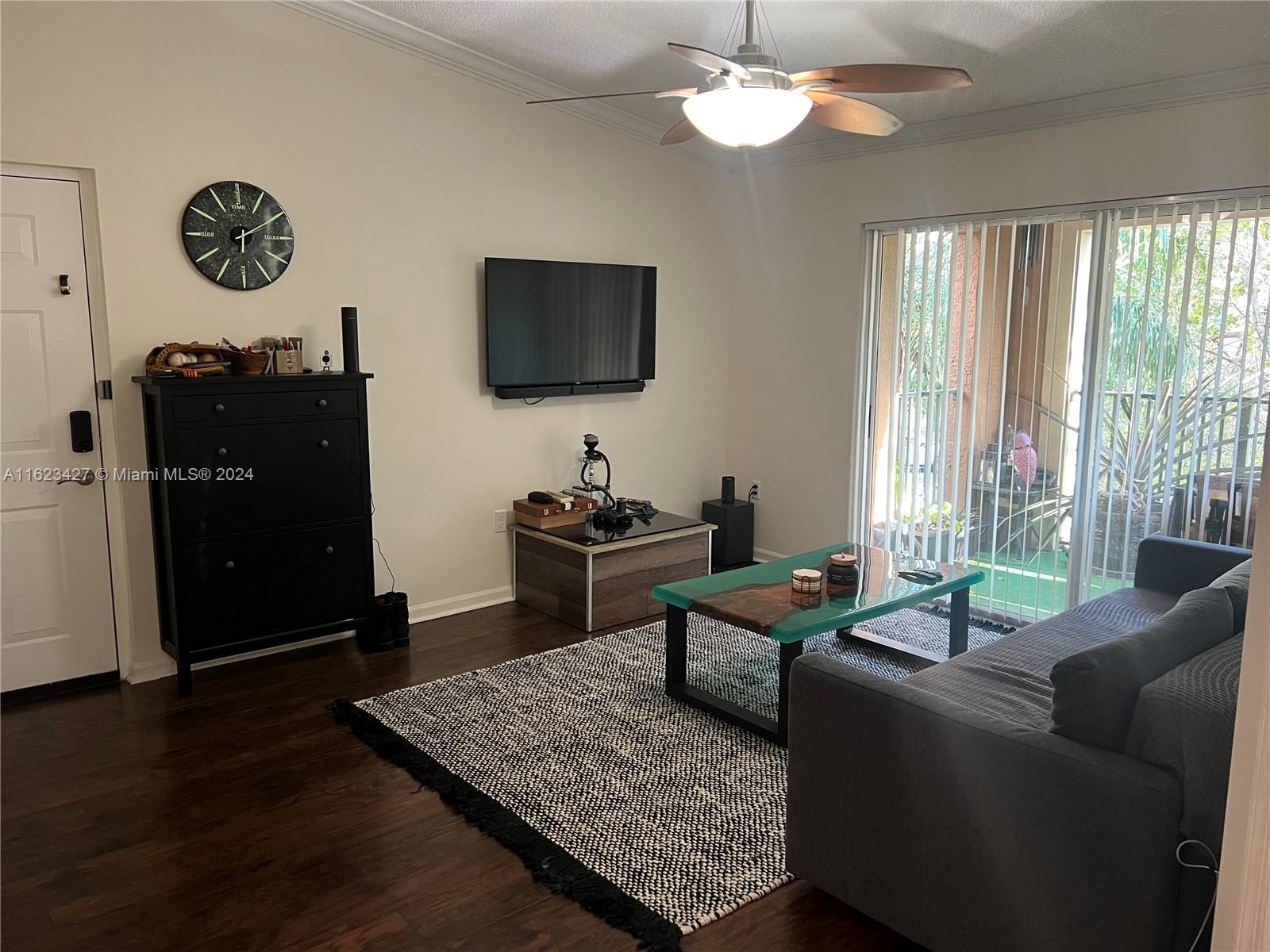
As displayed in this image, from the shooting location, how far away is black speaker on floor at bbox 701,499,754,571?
570 cm

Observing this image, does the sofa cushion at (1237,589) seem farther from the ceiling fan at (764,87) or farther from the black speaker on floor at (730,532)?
the black speaker on floor at (730,532)

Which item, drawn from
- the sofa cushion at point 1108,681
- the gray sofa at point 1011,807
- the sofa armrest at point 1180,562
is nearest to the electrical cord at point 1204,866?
the gray sofa at point 1011,807

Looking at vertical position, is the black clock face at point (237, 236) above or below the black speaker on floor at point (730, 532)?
above

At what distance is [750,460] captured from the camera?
5.94 m

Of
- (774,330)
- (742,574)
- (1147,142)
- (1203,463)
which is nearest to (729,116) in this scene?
(742,574)

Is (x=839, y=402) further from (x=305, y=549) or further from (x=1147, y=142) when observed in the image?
(x=305, y=549)

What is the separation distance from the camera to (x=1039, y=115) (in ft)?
14.4

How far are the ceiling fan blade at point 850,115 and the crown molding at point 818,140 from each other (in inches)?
64.6

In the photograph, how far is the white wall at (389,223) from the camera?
11.8 ft

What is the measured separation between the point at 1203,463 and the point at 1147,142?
1426 mm

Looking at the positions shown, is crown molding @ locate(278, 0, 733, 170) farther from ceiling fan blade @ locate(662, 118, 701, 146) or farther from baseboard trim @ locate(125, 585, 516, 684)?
baseboard trim @ locate(125, 585, 516, 684)

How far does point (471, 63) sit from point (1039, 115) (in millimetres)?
2717

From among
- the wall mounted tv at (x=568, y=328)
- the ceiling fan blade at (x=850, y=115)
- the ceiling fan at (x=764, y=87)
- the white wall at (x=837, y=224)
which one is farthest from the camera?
the wall mounted tv at (x=568, y=328)

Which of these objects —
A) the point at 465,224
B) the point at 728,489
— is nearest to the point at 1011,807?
the point at 465,224
